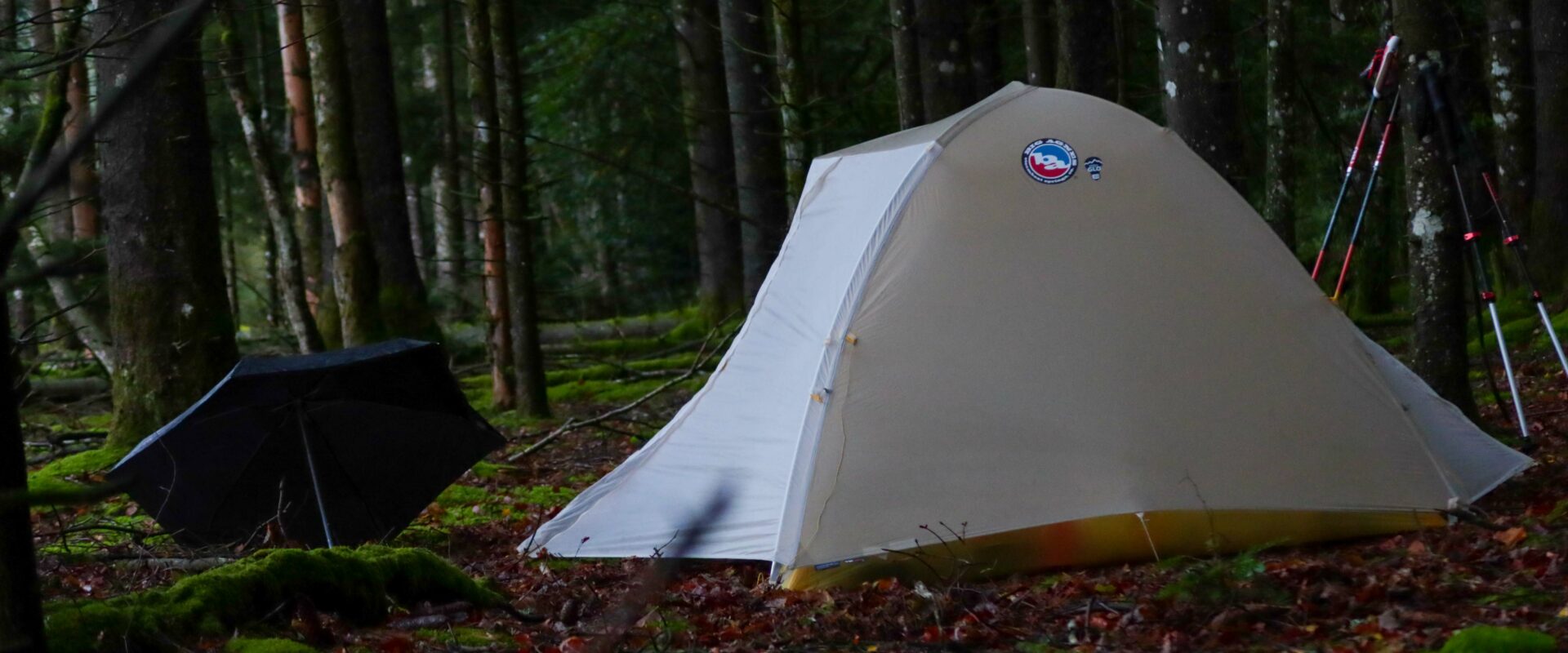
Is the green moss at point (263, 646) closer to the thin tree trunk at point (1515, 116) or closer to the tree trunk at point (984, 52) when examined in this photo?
the tree trunk at point (984, 52)

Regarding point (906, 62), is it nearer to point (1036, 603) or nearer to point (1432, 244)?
point (1432, 244)

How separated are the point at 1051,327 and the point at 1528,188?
28.5ft

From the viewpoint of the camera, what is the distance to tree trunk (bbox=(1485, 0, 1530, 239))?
1219cm

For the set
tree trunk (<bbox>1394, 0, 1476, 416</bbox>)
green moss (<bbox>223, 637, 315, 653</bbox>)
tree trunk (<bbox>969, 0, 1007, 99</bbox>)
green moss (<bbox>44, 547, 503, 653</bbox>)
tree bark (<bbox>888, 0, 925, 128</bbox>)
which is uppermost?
tree trunk (<bbox>969, 0, 1007, 99</bbox>)

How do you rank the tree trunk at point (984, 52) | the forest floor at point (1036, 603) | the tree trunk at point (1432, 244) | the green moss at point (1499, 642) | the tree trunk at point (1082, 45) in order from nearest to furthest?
the green moss at point (1499, 642)
the forest floor at point (1036, 603)
the tree trunk at point (1432, 244)
the tree trunk at point (1082, 45)
the tree trunk at point (984, 52)

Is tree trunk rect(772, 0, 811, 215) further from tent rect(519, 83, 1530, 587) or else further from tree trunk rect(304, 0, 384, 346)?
tree trunk rect(304, 0, 384, 346)

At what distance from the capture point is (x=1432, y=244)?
667cm

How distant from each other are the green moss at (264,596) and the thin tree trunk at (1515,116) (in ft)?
34.9

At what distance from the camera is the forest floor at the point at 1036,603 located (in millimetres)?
4180

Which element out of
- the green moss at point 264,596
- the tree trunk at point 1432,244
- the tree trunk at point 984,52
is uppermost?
the tree trunk at point 984,52

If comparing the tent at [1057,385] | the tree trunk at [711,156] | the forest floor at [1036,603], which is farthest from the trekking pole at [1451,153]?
the tree trunk at [711,156]

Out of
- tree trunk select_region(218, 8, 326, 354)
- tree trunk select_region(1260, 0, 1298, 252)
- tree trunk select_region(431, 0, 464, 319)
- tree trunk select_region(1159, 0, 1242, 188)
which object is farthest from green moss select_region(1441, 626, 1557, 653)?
tree trunk select_region(431, 0, 464, 319)

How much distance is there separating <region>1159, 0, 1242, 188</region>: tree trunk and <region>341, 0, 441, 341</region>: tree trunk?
8114 mm

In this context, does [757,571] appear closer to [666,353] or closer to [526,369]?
[526,369]
